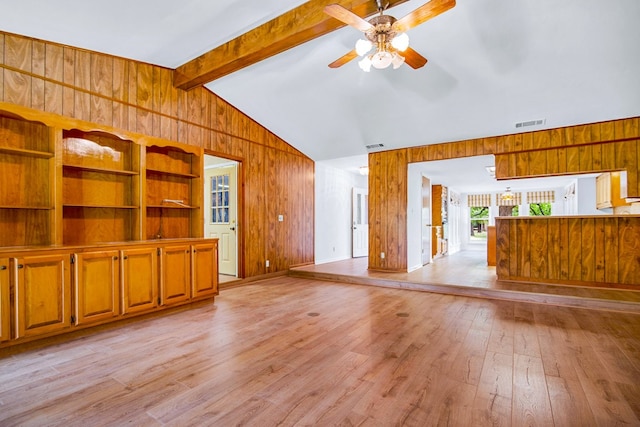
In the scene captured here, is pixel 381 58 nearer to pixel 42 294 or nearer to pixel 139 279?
pixel 139 279

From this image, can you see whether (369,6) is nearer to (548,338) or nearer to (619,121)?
(548,338)

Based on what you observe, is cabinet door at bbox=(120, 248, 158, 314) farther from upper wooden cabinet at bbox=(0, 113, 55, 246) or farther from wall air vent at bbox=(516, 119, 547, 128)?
wall air vent at bbox=(516, 119, 547, 128)

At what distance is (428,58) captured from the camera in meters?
→ 3.82

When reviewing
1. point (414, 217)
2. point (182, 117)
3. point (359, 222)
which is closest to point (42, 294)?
point (182, 117)

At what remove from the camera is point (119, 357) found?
2533mm

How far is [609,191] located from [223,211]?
26.0 ft

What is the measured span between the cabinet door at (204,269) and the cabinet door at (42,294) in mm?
1299

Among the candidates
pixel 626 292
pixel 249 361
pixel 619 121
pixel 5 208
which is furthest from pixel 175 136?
pixel 626 292

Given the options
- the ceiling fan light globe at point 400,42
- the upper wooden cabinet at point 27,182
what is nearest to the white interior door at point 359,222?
the ceiling fan light globe at point 400,42

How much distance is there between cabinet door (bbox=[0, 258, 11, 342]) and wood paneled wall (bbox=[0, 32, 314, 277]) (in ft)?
5.60

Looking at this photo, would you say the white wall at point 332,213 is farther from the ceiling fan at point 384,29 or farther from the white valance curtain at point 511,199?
the white valance curtain at point 511,199

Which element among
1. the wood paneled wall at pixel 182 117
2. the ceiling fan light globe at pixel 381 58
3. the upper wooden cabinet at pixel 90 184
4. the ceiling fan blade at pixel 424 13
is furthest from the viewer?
the wood paneled wall at pixel 182 117

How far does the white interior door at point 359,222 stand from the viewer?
856cm

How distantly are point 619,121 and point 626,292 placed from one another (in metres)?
2.38
